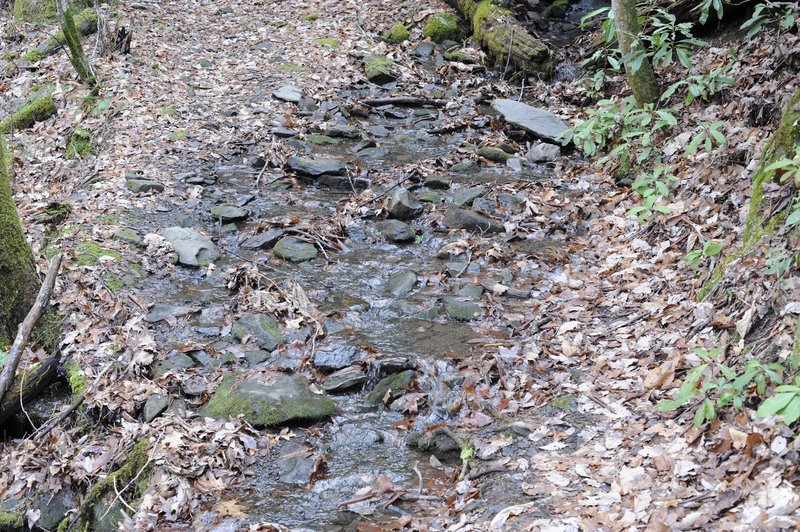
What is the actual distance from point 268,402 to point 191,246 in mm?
3032

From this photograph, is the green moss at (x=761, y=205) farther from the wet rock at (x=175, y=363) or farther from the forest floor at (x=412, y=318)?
the wet rock at (x=175, y=363)

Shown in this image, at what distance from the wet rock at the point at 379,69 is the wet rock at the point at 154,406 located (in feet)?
27.6

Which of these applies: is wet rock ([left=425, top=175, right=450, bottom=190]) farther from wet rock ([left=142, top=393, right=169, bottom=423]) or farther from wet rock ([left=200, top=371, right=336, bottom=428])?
wet rock ([left=142, top=393, right=169, bottom=423])

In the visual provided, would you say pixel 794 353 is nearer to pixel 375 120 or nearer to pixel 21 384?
pixel 21 384

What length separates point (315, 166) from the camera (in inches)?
368

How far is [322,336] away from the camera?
20.2 feet

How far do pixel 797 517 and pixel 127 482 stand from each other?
4.17 meters

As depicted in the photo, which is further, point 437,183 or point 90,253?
point 437,183

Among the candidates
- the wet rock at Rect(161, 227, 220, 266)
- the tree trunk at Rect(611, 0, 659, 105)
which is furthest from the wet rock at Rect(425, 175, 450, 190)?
the wet rock at Rect(161, 227, 220, 266)

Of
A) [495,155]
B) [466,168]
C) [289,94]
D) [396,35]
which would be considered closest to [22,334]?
[466,168]

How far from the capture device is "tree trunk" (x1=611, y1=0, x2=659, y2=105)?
26.4 feet

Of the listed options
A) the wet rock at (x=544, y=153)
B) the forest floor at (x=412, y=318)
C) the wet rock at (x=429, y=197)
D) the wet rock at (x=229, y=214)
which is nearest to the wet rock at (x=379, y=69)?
the forest floor at (x=412, y=318)

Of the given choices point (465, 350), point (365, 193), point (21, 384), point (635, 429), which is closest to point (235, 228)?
point (365, 193)

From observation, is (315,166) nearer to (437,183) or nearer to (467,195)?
(437,183)
